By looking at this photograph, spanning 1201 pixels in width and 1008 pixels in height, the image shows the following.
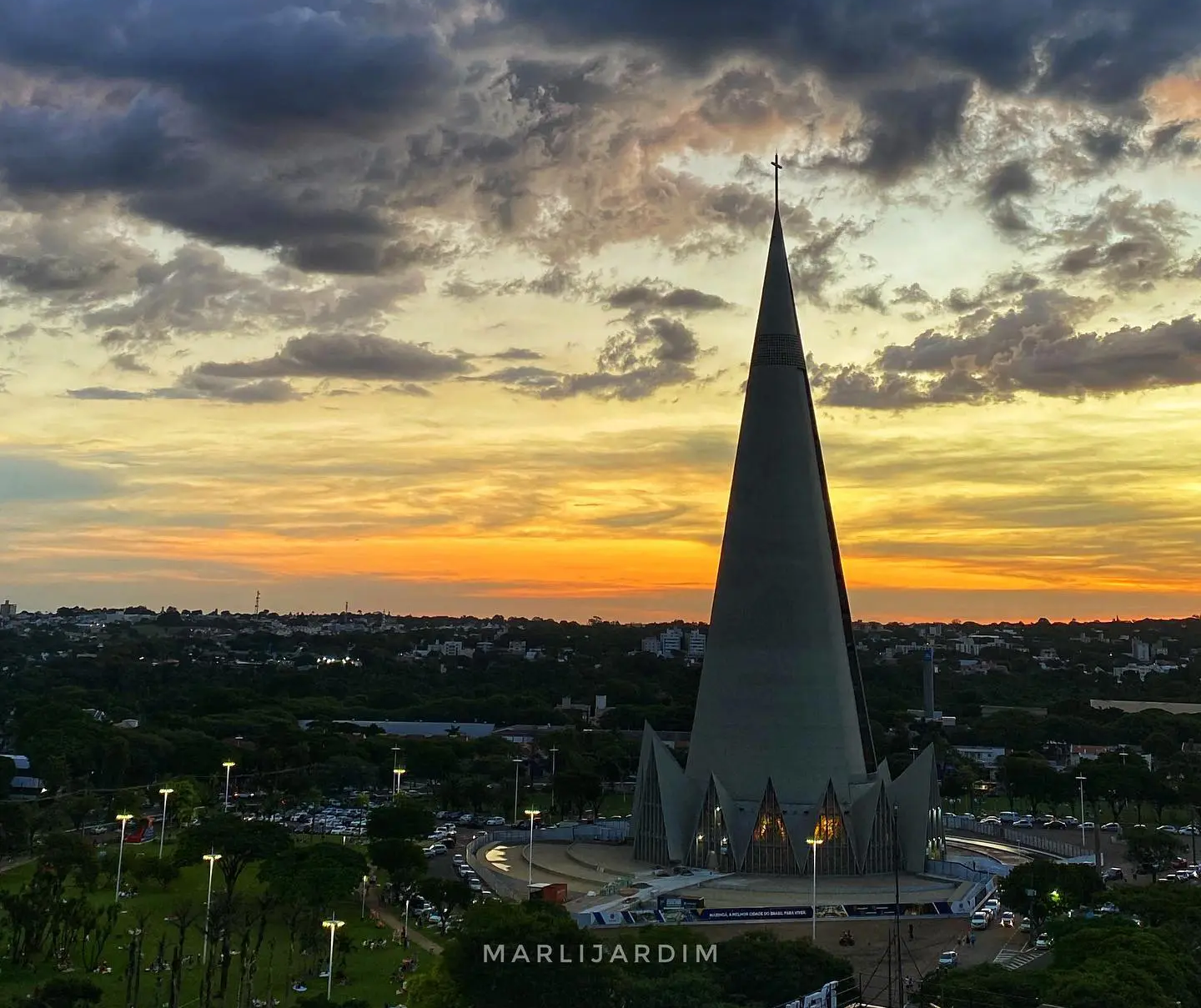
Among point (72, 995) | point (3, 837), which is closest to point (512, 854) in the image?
point (3, 837)

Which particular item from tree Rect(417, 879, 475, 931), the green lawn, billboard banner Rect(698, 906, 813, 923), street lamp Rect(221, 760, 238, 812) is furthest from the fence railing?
street lamp Rect(221, 760, 238, 812)

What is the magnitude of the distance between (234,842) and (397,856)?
555 cm

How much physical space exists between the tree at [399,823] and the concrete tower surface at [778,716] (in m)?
9.33

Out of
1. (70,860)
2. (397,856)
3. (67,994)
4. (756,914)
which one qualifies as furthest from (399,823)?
(67,994)

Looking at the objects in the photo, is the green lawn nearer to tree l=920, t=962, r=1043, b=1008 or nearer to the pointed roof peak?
tree l=920, t=962, r=1043, b=1008

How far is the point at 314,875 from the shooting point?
39.8 meters

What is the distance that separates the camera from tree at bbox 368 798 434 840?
172ft

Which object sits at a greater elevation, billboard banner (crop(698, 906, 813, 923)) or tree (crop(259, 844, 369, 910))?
tree (crop(259, 844, 369, 910))

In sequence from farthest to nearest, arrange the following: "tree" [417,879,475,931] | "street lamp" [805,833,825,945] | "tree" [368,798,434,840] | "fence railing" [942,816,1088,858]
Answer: "fence railing" [942,816,1088,858] < "tree" [368,798,434,840] < "tree" [417,879,475,931] < "street lamp" [805,833,825,945]

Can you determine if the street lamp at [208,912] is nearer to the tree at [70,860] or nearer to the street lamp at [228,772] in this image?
the tree at [70,860]

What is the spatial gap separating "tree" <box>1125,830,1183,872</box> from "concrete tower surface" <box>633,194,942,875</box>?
32.6 feet

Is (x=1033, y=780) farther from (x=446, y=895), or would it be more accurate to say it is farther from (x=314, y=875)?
(x=314, y=875)

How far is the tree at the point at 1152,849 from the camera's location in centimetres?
5203

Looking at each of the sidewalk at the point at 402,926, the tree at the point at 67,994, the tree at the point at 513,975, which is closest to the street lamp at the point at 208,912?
the tree at the point at 67,994
